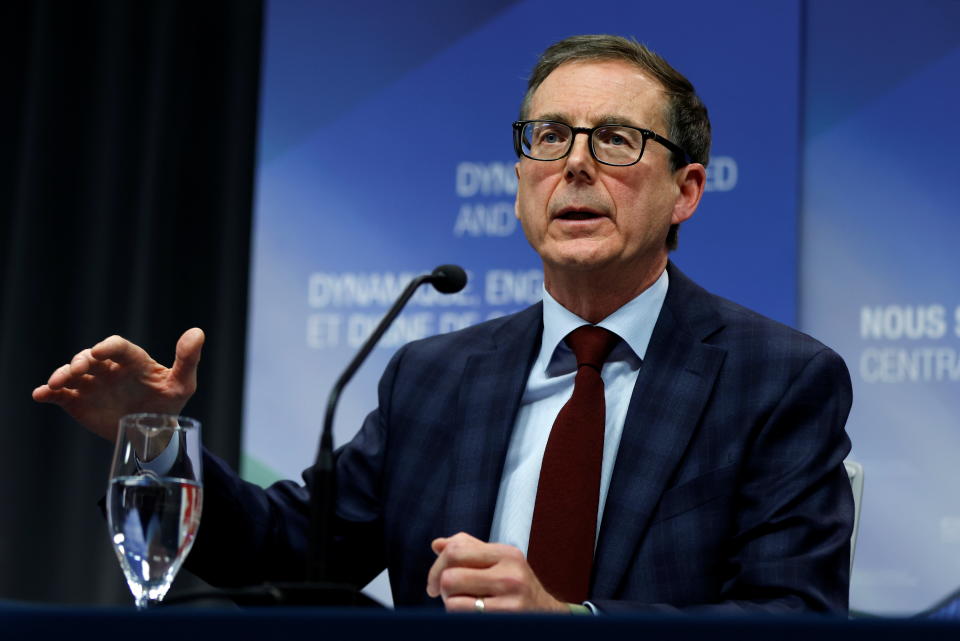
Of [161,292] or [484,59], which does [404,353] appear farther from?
[161,292]

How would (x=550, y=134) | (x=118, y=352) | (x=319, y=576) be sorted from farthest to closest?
(x=550, y=134) → (x=118, y=352) → (x=319, y=576)

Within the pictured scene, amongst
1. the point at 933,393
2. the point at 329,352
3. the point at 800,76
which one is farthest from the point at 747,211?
the point at 329,352

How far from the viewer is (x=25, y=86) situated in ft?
13.9

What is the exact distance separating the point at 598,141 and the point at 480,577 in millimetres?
982

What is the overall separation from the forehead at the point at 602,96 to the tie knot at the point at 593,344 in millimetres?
369

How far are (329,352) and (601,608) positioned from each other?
2.21 metres

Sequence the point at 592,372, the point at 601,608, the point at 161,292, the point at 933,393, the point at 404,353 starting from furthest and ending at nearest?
the point at 161,292
the point at 933,393
the point at 404,353
the point at 592,372
the point at 601,608

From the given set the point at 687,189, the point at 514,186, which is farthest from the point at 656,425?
the point at 514,186

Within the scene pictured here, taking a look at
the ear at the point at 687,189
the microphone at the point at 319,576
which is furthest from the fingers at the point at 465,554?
the ear at the point at 687,189

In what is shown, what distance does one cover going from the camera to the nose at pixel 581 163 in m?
2.13

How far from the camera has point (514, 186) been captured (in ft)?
11.6

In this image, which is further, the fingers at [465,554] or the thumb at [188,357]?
the thumb at [188,357]

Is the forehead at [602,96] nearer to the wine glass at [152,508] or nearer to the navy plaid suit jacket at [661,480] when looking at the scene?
the navy plaid suit jacket at [661,480]

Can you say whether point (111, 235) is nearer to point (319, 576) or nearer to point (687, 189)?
point (687, 189)
